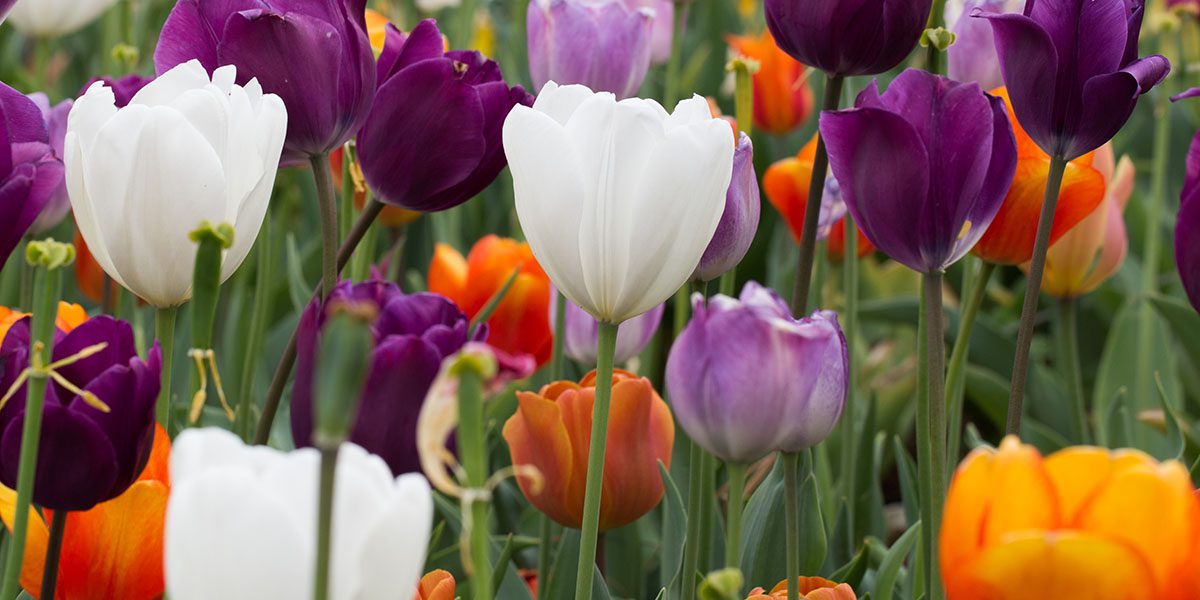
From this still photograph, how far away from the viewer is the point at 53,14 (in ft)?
4.33

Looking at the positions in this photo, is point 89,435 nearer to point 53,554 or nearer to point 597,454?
point 53,554

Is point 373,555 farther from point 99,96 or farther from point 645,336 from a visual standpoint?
point 645,336

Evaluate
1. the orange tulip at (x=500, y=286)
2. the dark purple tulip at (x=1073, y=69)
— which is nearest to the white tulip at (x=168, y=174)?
the dark purple tulip at (x=1073, y=69)

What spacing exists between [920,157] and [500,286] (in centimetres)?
51

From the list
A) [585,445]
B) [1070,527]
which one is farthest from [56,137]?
[1070,527]

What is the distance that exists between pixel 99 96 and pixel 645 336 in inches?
18.3

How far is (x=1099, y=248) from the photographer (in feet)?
3.72

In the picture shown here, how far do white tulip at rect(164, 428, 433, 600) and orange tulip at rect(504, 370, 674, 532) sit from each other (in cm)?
37

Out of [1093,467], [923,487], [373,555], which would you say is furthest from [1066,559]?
[923,487]

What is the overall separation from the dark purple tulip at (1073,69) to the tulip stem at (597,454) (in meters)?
0.23

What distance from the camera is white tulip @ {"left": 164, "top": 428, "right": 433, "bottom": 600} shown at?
1.34ft

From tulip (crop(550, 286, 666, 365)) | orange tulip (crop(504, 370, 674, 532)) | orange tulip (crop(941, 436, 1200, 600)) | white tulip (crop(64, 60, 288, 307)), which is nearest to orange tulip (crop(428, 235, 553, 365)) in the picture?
tulip (crop(550, 286, 666, 365))

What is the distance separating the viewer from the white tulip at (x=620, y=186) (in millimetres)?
609

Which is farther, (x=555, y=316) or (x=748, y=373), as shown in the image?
(x=555, y=316)
